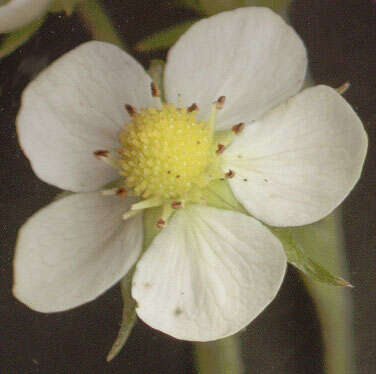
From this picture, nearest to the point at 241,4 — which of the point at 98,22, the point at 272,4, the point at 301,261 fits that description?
the point at 272,4

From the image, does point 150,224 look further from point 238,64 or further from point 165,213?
point 238,64

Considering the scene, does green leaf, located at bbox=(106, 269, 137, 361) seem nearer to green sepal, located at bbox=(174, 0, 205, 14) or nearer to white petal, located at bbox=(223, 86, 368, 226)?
white petal, located at bbox=(223, 86, 368, 226)

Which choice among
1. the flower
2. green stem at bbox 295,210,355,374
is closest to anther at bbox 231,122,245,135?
the flower

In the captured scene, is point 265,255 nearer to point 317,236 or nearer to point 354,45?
point 317,236

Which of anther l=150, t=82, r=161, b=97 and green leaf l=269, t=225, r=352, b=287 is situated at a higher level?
anther l=150, t=82, r=161, b=97

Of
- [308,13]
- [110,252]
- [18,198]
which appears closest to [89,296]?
[110,252]
